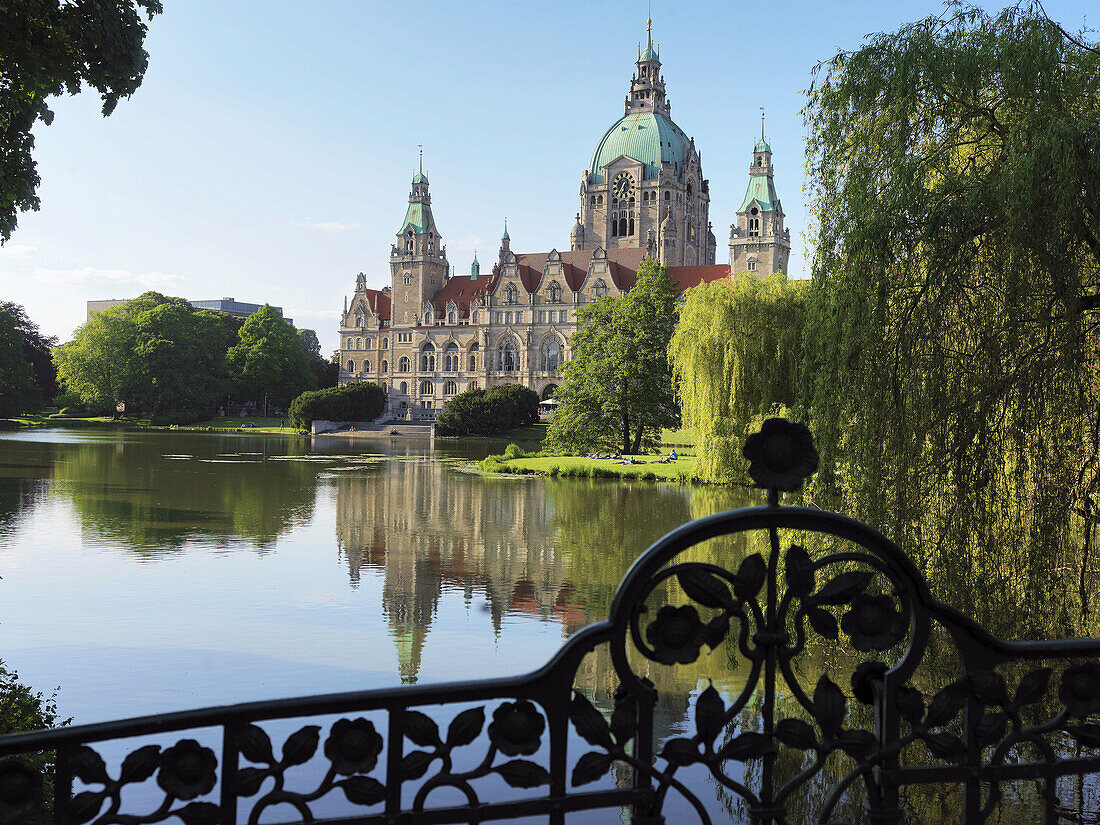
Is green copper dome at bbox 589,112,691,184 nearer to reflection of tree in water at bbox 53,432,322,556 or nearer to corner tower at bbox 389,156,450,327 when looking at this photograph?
corner tower at bbox 389,156,450,327

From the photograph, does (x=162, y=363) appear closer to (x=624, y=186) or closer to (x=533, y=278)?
(x=533, y=278)

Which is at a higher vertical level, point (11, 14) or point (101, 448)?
point (11, 14)

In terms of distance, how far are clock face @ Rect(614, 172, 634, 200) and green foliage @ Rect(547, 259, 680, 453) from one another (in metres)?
50.8

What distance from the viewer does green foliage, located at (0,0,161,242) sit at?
587 centimetres

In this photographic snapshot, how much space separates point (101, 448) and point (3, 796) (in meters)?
39.9

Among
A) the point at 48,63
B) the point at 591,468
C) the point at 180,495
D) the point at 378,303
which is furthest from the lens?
the point at 378,303

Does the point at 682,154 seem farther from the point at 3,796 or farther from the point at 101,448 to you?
the point at 3,796

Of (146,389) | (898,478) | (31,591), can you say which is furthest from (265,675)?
(146,389)

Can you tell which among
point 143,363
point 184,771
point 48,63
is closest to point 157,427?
point 143,363

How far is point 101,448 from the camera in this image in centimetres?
3812

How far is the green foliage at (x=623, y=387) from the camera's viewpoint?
36.5 m

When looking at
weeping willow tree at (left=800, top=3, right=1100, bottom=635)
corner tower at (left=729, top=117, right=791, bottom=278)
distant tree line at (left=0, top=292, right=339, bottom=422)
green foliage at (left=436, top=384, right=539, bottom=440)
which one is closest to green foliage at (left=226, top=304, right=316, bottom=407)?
distant tree line at (left=0, top=292, right=339, bottom=422)

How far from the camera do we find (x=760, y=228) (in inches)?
2943

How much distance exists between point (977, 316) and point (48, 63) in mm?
6233
